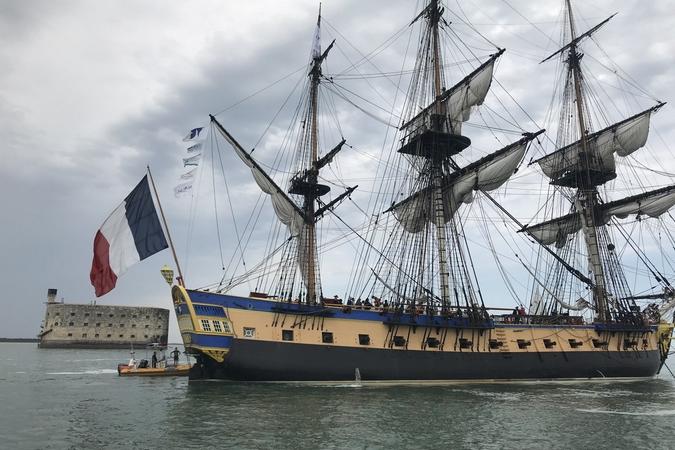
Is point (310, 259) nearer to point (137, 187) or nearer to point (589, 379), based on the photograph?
point (137, 187)

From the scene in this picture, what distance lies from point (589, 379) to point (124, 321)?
A: 273 feet

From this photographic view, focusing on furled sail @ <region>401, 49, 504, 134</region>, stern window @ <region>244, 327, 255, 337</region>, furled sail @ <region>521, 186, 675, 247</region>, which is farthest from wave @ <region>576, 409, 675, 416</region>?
furled sail @ <region>401, 49, 504, 134</region>

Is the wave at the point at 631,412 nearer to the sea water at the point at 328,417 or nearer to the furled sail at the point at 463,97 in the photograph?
the sea water at the point at 328,417

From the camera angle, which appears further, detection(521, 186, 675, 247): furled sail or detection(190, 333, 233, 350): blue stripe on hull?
detection(521, 186, 675, 247): furled sail

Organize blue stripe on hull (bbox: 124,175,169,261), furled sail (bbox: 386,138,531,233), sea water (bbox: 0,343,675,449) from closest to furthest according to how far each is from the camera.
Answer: sea water (bbox: 0,343,675,449), blue stripe on hull (bbox: 124,175,169,261), furled sail (bbox: 386,138,531,233)

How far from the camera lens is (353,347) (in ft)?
92.3

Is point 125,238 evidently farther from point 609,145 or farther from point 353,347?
point 609,145

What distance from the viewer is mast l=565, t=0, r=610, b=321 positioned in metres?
41.8

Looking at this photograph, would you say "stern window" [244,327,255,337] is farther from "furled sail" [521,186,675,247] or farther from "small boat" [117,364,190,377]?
"furled sail" [521,186,675,247]

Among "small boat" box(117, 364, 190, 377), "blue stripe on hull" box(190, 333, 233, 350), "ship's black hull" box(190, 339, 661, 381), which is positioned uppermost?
"blue stripe on hull" box(190, 333, 233, 350)

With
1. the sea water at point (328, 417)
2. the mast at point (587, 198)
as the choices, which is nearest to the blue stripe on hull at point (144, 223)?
the sea water at point (328, 417)

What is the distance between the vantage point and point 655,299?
4453 cm

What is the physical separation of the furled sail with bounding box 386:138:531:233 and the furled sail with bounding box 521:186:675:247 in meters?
7.54

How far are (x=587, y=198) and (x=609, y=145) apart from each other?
5.92 meters
